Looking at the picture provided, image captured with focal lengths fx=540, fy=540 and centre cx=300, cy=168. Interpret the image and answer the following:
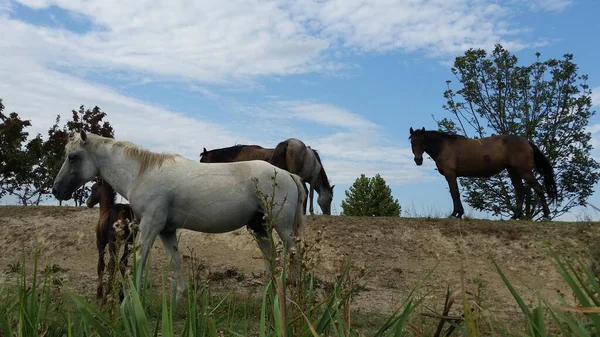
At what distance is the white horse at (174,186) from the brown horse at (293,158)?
7.22 m

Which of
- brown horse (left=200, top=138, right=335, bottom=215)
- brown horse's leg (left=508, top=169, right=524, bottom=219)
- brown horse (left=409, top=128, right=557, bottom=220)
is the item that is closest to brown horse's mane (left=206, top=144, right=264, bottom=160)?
brown horse (left=200, top=138, right=335, bottom=215)

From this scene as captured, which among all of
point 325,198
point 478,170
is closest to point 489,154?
point 478,170

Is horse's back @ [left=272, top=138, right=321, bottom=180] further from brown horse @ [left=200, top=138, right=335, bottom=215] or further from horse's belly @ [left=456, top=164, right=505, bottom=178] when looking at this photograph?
horse's belly @ [left=456, top=164, right=505, bottom=178]

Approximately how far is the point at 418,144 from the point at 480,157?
174 cm

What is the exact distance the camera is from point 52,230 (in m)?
14.3

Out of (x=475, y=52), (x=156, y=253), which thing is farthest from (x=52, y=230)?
(x=475, y=52)

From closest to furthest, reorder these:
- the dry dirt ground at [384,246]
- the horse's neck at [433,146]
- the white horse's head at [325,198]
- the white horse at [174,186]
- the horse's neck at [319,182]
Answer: the white horse at [174,186] < the dry dirt ground at [384,246] < the horse's neck at [433,146] < the horse's neck at [319,182] < the white horse's head at [325,198]

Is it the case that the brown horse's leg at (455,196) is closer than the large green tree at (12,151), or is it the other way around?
the brown horse's leg at (455,196)

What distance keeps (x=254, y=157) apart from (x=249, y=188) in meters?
8.22

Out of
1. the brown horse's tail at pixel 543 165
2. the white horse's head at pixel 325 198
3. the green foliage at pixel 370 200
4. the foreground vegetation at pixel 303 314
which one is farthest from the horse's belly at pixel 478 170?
the green foliage at pixel 370 200

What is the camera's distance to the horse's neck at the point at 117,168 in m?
7.24

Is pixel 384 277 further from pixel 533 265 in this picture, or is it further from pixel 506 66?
pixel 506 66

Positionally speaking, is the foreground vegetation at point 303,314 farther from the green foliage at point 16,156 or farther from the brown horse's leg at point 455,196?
the green foliage at point 16,156

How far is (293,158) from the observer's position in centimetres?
1505
